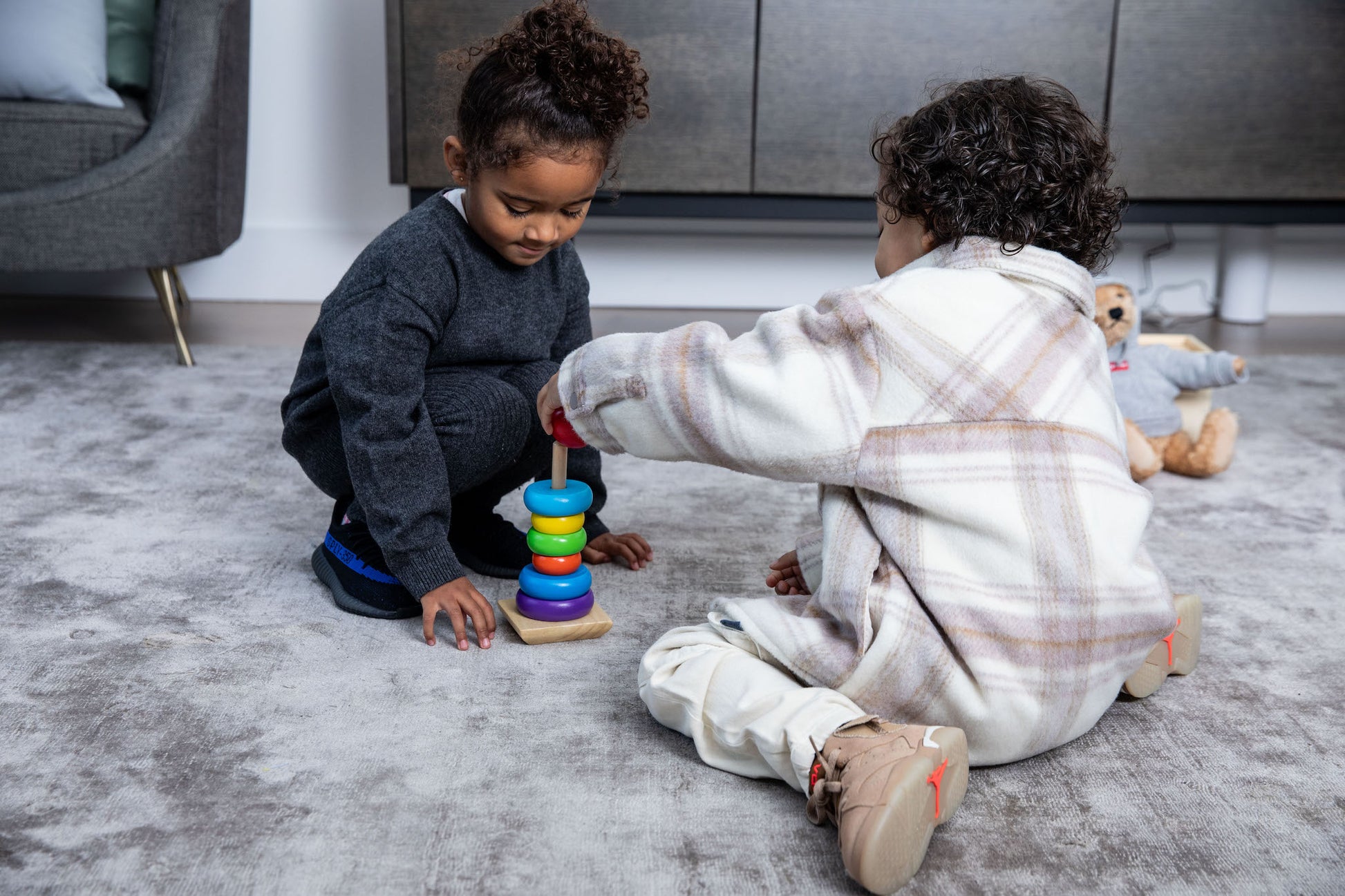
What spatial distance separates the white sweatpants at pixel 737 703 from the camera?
0.76 m

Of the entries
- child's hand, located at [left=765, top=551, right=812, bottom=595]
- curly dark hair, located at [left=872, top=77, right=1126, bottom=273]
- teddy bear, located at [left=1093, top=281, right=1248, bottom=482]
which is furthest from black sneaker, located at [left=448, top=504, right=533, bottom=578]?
teddy bear, located at [left=1093, top=281, right=1248, bottom=482]

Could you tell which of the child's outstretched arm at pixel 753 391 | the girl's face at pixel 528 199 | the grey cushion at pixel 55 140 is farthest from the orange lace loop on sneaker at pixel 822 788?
the grey cushion at pixel 55 140

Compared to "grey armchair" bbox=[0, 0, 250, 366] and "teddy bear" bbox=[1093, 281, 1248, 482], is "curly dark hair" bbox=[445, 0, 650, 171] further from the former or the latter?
"grey armchair" bbox=[0, 0, 250, 366]

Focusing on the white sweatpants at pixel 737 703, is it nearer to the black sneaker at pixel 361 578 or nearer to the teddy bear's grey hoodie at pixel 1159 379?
the black sneaker at pixel 361 578

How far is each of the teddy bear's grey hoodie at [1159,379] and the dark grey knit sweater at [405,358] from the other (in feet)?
2.90

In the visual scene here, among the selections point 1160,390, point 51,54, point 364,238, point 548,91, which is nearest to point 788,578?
point 548,91

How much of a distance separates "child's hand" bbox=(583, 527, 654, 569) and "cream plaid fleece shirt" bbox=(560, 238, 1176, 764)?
1.24ft

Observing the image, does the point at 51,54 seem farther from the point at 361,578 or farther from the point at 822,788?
the point at 822,788

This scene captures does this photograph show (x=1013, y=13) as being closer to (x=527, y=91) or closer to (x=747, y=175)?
(x=747, y=175)

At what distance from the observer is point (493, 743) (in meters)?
0.84

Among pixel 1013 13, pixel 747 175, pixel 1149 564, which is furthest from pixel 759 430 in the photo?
pixel 1013 13

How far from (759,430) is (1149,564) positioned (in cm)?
30

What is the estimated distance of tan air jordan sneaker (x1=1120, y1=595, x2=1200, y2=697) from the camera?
915 mm

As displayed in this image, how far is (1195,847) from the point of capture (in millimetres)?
732
